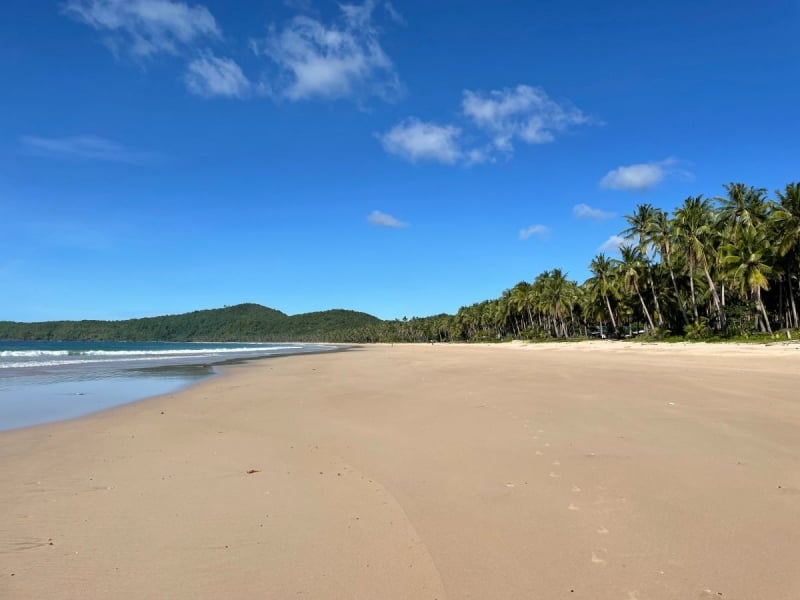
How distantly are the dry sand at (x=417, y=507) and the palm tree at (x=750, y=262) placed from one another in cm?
3769

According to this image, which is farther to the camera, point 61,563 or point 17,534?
point 17,534

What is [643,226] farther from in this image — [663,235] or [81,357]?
Answer: [81,357]

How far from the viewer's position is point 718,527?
4.43 metres

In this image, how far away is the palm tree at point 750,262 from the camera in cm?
4134

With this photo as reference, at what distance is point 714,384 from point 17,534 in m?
16.4

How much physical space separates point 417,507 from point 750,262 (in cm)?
4729

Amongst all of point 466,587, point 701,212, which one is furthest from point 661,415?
point 701,212

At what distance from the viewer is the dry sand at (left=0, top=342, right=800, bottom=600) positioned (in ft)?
12.1

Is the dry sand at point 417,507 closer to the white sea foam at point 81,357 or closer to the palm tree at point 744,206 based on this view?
the white sea foam at point 81,357

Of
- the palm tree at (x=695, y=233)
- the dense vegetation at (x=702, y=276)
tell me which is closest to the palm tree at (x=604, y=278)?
the dense vegetation at (x=702, y=276)

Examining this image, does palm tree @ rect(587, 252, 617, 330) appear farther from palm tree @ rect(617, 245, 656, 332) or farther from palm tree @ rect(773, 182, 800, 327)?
palm tree @ rect(773, 182, 800, 327)

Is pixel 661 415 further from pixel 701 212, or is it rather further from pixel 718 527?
pixel 701 212

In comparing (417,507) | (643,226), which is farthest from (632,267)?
(417,507)

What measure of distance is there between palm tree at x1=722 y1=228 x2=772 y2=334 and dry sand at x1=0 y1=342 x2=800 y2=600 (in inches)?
1484
